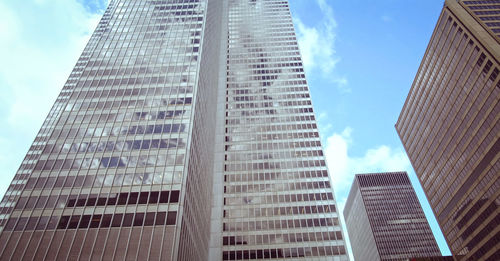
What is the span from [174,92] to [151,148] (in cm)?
1257

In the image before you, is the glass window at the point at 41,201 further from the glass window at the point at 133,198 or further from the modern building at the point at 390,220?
the modern building at the point at 390,220

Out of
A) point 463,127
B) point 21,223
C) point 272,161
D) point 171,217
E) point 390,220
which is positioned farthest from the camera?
point 390,220

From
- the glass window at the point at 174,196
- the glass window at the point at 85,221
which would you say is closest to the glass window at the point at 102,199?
the glass window at the point at 85,221

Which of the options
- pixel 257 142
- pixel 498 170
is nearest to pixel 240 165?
pixel 257 142

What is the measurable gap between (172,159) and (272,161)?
38.3m

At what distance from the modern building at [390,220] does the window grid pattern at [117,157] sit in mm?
138331

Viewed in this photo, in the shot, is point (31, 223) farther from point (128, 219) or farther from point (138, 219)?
point (138, 219)

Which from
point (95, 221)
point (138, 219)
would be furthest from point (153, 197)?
point (95, 221)

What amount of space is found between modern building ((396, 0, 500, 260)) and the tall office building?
110 feet

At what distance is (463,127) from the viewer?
7031 centimetres

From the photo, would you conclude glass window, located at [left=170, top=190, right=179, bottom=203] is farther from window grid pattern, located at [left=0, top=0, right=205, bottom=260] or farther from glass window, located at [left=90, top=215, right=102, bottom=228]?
glass window, located at [left=90, top=215, right=102, bottom=228]

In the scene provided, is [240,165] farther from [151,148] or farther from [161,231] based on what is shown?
[161,231]

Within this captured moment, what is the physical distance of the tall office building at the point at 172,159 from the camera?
1369 inches

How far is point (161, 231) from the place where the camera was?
33.8m
